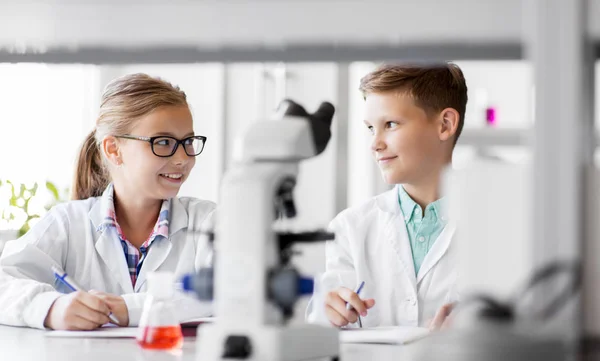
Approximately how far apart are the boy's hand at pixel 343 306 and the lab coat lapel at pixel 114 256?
0.67 meters

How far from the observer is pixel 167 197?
2.21m

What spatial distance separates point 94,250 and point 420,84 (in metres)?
1.03

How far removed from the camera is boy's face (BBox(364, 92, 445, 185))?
2166mm

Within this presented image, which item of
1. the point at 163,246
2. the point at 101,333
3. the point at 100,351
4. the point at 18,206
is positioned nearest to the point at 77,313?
the point at 101,333

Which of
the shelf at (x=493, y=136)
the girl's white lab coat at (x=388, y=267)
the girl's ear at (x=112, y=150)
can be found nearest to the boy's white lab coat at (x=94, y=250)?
the girl's ear at (x=112, y=150)

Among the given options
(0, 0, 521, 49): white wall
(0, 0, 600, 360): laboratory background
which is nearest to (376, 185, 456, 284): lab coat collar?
(0, 0, 600, 360): laboratory background

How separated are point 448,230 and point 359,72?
2.53 metres

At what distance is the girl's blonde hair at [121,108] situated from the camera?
2.19 metres

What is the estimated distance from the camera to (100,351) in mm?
1242

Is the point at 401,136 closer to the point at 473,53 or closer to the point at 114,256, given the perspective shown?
the point at 114,256

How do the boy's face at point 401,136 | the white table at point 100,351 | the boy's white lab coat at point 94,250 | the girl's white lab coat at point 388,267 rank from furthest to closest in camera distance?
the boy's face at point 401,136
the girl's white lab coat at point 388,267
the boy's white lab coat at point 94,250
the white table at point 100,351

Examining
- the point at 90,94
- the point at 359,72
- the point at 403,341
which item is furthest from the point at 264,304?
the point at 359,72

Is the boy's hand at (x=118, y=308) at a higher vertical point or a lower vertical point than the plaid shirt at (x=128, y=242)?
lower

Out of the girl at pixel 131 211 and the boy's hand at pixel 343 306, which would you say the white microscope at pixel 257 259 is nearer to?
the boy's hand at pixel 343 306
